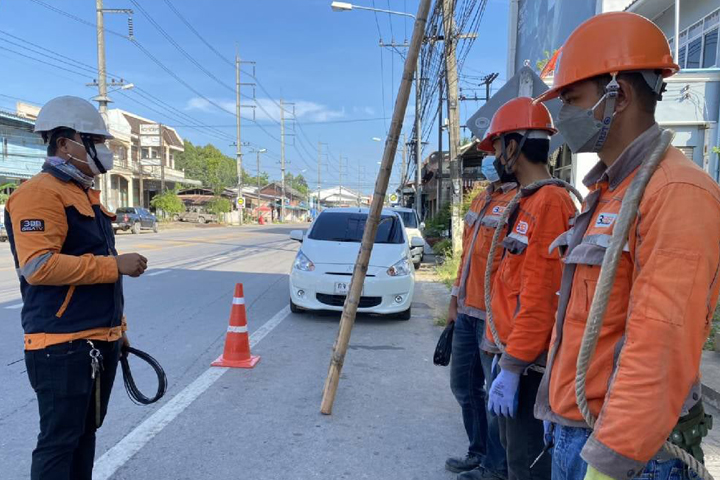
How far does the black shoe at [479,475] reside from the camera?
2740 mm

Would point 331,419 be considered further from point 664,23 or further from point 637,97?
point 664,23

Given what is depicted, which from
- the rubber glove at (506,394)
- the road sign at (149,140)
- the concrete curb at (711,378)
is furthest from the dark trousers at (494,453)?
the road sign at (149,140)

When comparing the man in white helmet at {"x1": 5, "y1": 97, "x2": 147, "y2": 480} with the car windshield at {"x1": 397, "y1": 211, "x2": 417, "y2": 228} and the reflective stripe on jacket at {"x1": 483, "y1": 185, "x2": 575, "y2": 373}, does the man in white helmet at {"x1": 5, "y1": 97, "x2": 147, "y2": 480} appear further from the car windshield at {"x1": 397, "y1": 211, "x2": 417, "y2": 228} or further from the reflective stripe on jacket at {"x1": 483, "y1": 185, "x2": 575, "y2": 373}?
the car windshield at {"x1": 397, "y1": 211, "x2": 417, "y2": 228}

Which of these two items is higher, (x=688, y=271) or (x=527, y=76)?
(x=527, y=76)

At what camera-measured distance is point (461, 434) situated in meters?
3.50

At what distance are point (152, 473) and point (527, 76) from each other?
4.15 m

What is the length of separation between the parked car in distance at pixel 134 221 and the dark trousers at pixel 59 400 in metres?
28.0

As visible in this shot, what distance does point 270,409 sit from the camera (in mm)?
3812

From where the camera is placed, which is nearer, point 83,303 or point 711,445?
point 83,303

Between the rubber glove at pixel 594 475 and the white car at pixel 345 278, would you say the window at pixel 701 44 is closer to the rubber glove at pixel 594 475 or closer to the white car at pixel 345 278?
the white car at pixel 345 278

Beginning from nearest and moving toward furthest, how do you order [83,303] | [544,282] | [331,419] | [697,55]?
[544,282]
[83,303]
[331,419]
[697,55]

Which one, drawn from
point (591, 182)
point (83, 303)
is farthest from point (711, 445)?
point (83, 303)

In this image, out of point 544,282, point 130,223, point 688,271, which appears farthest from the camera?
point 130,223

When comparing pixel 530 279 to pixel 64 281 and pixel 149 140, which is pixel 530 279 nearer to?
pixel 64 281
